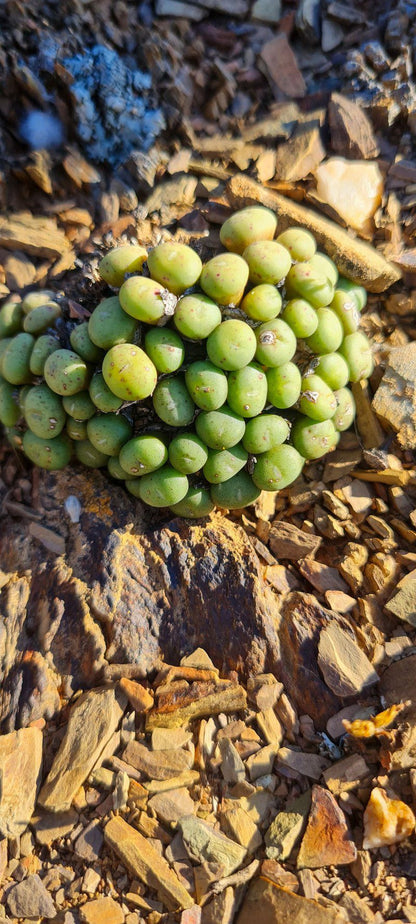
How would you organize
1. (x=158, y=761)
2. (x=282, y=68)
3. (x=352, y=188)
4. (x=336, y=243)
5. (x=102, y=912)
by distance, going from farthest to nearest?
1. (x=282, y=68)
2. (x=352, y=188)
3. (x=336, y=243)
4. (x=158, y=761)
5. (x=102, y=912)

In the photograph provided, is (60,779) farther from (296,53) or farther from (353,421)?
(296,53)

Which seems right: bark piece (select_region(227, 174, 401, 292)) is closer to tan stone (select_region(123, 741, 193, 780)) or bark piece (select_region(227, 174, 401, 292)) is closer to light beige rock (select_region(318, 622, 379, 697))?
light beige rock (select_region(318, 622, 379, 697))

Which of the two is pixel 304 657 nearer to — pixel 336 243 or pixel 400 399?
pixel 400 399

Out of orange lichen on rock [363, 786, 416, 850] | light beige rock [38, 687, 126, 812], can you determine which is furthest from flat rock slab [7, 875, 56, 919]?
orange lichen on rock [363, 786, 416, 850]

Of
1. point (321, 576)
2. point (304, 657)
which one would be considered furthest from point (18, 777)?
point (321, 576)

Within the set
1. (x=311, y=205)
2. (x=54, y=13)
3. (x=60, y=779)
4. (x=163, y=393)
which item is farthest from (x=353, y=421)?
(x=54, y=13)
